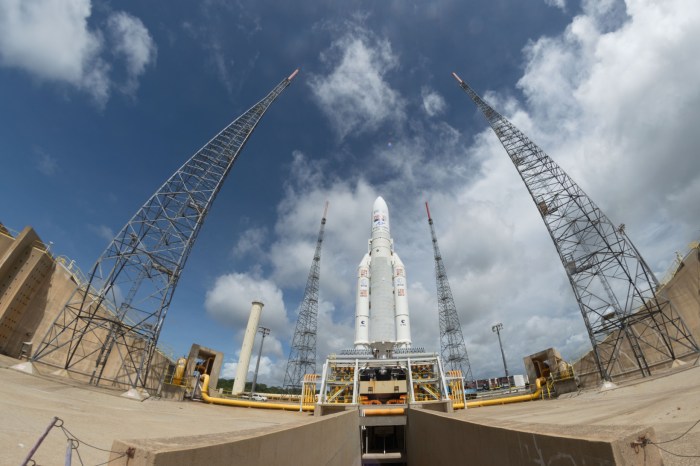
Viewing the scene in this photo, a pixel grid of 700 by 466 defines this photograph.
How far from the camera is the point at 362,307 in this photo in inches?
1249

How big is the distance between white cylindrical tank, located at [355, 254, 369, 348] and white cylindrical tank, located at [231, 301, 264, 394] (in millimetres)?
21268

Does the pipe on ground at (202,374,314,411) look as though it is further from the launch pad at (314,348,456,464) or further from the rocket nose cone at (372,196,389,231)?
the rocket nose cone at (372,196,389,231)

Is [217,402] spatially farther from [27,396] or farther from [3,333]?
[27,396]

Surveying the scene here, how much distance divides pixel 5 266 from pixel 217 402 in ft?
49.4

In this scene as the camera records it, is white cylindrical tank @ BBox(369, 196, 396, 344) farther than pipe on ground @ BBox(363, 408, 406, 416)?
Yes

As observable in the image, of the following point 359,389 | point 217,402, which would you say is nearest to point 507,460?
point 359,389

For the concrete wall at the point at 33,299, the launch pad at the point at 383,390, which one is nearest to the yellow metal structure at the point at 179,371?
the concrete wall at the point at 33,299

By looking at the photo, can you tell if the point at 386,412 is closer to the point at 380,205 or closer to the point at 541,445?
the point at 541,445

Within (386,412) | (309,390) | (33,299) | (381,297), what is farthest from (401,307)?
(33,299)

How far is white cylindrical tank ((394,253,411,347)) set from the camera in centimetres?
2959

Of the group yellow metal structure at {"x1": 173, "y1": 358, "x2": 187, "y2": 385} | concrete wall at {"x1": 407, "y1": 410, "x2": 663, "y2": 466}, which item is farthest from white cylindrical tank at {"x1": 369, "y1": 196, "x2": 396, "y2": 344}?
concrete wall at {"x1": 407, "y1": 410, "x2": 663, "y2": 466}

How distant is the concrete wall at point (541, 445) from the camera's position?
266 centimetres

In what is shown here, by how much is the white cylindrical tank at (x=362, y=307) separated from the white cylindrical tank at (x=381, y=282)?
1287 millimetres

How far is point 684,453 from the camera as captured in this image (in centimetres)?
401
